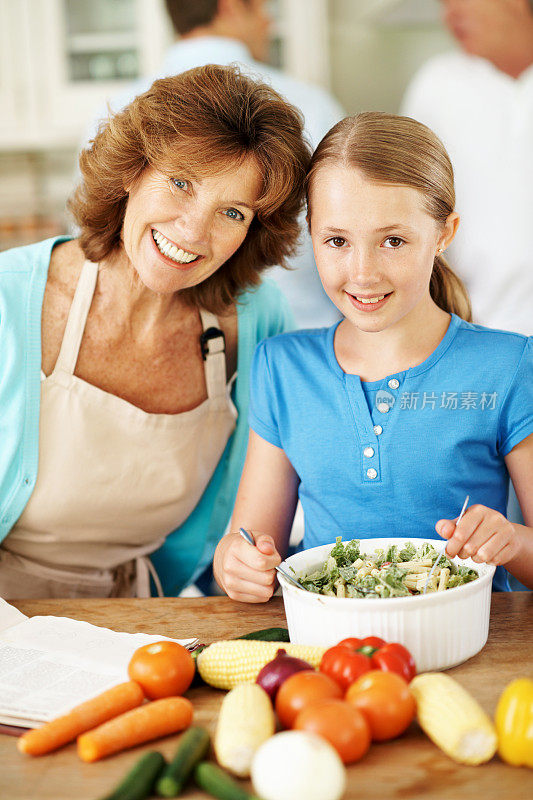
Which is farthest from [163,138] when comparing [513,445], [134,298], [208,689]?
[208,689]

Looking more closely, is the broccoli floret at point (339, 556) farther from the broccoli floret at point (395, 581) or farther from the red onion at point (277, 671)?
the red onion at point (277, 671)

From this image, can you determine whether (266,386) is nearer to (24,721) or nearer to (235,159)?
(235,159)

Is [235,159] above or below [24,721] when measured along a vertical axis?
above

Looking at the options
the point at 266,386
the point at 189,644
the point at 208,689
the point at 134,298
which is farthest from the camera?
the point at 134,298

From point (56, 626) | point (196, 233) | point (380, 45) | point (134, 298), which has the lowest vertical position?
point (56, 626)

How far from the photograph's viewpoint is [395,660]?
90cm

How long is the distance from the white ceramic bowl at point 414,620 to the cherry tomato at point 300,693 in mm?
119

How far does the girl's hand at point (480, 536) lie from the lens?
104 cm

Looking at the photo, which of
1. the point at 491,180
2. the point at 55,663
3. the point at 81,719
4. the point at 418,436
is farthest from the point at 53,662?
the point at 491,180

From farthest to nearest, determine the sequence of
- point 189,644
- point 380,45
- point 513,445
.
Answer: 1. point 380,45
2. point 513,445
3. point 189,644

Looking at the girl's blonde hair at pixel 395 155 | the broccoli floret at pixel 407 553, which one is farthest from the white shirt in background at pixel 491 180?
the broccoli floret at pixel 407 553

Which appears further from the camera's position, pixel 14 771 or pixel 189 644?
pixel 189 644

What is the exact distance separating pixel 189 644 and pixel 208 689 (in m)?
0.11

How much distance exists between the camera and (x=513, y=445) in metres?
1.32
